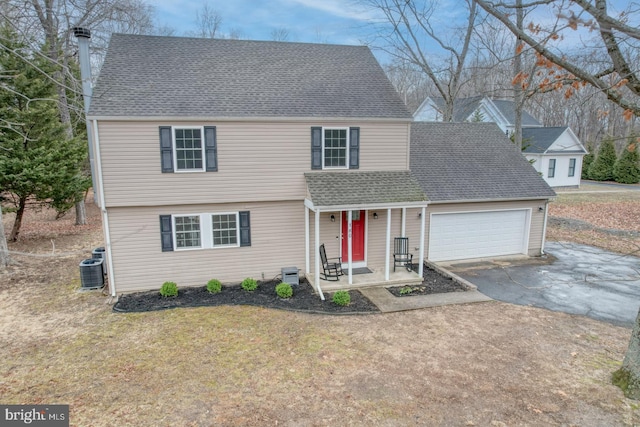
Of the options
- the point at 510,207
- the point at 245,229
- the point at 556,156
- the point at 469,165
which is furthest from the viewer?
the point at 556,156

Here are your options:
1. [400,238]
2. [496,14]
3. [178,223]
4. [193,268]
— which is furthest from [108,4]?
[496,14]

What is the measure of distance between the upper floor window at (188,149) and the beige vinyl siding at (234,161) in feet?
0.46

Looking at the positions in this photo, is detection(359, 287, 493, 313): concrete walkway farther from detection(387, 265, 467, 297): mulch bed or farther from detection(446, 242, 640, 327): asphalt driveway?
detection(446, 242, 640, 327): asphalt driveway

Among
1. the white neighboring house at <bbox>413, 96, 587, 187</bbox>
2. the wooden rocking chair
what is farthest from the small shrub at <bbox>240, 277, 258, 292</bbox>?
the white neighboring house at <bbox>413, 96, 587, 187</bbox>

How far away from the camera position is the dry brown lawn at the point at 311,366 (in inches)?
238

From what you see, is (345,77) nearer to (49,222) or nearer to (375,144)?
(375,144)

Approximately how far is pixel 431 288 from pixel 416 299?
1091mm

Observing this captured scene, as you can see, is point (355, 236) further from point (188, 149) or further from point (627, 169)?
point (627, 169)

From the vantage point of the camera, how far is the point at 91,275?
37.4 feet

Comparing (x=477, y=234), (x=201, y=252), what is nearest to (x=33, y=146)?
(x=201, y=252)

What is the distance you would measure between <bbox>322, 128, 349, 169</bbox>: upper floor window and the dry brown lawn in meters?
4.97

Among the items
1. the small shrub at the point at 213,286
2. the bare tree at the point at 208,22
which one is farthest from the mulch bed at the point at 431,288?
the bare tree at the point at 208,22

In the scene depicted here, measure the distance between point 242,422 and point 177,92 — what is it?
30.4ft

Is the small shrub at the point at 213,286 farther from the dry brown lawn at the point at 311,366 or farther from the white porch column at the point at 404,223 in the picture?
the white porch column at the point at 404,223
